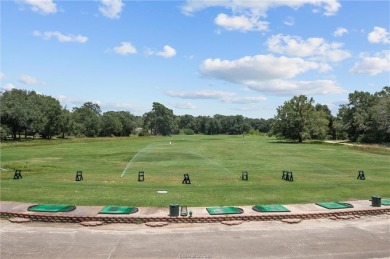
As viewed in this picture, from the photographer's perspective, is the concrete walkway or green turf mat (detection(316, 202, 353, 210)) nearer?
the concrete walkway

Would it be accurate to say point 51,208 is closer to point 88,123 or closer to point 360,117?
point 360,117

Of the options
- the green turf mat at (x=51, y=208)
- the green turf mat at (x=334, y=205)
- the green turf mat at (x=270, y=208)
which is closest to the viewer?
the green turf mat at (x=51, y=208)

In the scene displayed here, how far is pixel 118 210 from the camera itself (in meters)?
15.5

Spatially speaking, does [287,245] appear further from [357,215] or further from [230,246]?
[357,215]

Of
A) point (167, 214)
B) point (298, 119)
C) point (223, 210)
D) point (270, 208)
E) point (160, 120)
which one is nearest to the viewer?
point (167, 214)

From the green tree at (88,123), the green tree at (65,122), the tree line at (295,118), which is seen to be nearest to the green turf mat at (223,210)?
the tree line at (295,118)

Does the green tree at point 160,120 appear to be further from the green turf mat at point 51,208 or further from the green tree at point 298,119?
the green turf mat at point 51,208

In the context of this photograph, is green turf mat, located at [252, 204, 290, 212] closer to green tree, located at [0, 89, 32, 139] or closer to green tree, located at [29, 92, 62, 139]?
green tree, located at [0, 89, 32, 139]

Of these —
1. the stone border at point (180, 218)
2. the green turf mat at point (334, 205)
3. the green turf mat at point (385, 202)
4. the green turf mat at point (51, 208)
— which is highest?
the green turf mat at point (385, 202)

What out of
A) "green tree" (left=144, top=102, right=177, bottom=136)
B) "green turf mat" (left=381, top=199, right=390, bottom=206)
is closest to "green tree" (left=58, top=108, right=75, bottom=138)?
"green tree" (left=144, top=102, right=177, bottom=136)

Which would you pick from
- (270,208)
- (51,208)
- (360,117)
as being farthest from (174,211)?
(360,117)

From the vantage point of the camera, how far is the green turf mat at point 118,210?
15156mm

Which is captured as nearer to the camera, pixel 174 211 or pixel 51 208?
pixel 174 211

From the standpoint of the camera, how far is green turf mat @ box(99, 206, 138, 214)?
15156 millimetres
